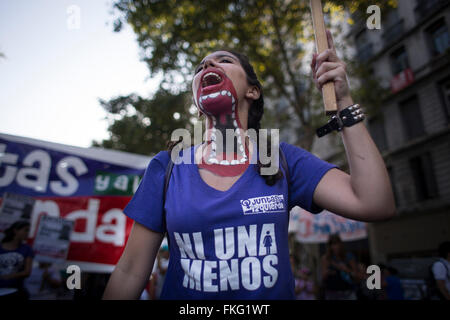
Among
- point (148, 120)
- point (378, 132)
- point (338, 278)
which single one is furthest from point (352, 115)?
point (378, 132)

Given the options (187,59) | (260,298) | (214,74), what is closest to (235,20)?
(187,59)

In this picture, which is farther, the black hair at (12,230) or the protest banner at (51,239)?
the protest banner at (51,239)

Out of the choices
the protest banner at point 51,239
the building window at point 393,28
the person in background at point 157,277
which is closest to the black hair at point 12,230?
the protest banner at point 51,239

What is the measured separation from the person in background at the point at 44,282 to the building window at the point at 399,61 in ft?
62.4

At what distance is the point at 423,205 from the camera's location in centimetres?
1484

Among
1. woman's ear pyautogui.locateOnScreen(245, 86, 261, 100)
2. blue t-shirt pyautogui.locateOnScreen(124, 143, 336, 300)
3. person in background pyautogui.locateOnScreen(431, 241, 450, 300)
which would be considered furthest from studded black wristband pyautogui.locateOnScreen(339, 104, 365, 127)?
person in background pyautogui.locateOnScreen(431, 241, 450, 300)

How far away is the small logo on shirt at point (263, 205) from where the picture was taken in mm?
1212

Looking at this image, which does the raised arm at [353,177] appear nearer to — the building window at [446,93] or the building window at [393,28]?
the building window at [446,93]

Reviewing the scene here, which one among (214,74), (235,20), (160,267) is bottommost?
(160,267)

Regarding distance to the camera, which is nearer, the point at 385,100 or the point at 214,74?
the point at 214,74

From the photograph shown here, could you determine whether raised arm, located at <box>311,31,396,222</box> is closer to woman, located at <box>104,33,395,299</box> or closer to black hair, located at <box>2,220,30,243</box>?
woman, located at <box>104,33,395,299</box>

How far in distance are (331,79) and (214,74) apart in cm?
60
